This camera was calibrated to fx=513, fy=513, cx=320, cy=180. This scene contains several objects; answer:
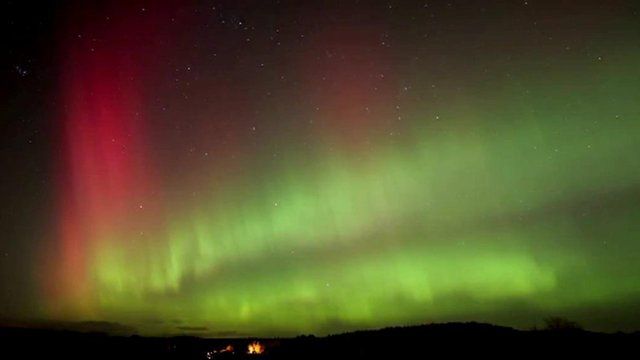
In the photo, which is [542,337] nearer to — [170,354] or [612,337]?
[612,337]

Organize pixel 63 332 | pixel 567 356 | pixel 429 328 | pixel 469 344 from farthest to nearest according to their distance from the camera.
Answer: pixel 63 332 → pixel 429 328 → pixel 469 344 → pixel 567 356

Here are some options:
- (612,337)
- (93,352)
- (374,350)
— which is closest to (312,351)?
(374,350)

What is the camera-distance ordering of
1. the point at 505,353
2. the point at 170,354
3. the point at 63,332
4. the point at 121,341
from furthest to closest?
the point at 63,332, the point at 121,341, the point at 170,354, the point at 505,353

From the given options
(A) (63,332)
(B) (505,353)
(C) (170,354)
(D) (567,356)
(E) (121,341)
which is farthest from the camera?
(A) (63,332)

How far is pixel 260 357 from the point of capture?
26.4 m

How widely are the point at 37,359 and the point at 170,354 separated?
672 centimetres

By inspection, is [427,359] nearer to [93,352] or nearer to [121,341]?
[93,352]

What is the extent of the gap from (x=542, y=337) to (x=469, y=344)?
4.35 meters

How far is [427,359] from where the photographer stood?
85.0 ft

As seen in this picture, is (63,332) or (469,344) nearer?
(469,344)

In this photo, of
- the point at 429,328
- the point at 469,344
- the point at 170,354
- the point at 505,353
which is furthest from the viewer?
the point at 429,328

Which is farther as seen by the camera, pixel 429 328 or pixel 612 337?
pixel 429 328

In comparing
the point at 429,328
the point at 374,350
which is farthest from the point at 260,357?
the point at 429,328

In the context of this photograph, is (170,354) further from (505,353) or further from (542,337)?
(542,337)
